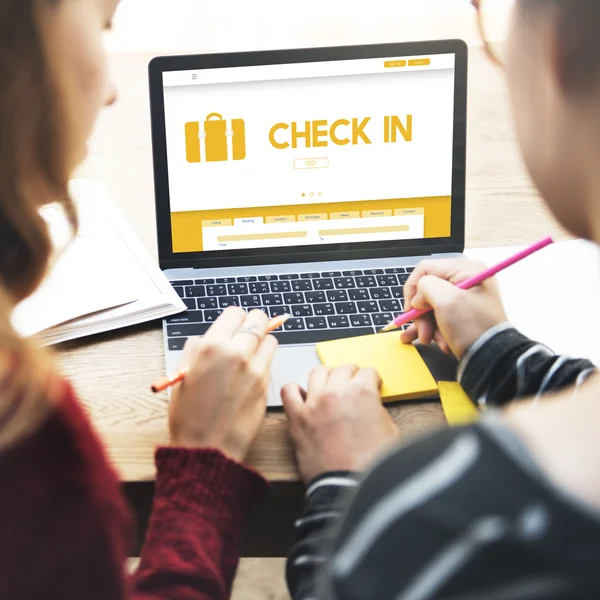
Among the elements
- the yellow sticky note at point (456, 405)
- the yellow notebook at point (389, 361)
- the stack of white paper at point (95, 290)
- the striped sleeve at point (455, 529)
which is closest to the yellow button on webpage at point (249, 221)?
the stack of white paper at point (95, 290)

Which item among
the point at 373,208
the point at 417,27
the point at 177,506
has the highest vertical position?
the point at 417,27

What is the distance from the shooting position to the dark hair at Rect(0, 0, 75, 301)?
1.47 feet

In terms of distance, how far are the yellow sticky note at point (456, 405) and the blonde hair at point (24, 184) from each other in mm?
381

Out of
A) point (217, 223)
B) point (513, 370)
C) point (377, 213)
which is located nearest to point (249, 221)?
point (217, 223)

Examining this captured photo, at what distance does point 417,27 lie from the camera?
159cm

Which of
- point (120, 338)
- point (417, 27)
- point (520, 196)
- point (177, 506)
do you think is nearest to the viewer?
point (177, 506)

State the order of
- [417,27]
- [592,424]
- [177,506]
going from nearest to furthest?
[592,424] < [177,506] < [417,27]

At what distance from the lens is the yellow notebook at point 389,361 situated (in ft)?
2.41

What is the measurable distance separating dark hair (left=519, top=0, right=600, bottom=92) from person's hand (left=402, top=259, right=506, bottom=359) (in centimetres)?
35

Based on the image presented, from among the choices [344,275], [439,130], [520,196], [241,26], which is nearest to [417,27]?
[241,26]

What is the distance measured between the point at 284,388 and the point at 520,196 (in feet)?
1.84

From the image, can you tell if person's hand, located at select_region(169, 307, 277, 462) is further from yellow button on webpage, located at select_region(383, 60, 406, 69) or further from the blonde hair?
yellow button on webpage, located at select_region(383, 60, 406, 69)

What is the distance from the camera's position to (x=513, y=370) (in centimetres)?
72

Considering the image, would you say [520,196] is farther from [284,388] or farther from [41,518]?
[41,518]
